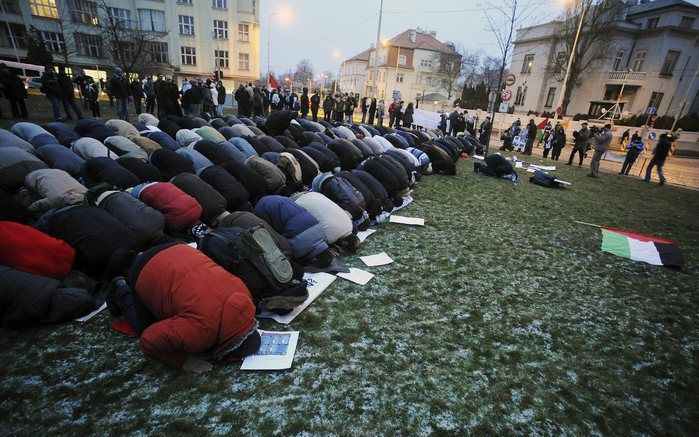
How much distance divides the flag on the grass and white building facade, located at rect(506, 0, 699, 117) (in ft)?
106

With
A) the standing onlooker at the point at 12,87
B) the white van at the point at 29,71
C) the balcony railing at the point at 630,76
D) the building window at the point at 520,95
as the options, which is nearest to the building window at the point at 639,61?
the balcony railing at the point at 630,76

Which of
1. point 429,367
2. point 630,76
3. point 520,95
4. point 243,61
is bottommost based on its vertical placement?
point 429,367

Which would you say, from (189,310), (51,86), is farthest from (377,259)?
(51,86)

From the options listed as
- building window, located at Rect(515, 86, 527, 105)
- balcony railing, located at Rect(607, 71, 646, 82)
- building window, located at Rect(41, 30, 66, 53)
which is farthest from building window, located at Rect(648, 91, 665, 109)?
building window, located at Rect(41, 30, 66, 53)

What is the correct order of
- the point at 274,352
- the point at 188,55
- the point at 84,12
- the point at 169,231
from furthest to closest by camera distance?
the point at 188,55
the point at 84,12
the point at 169,231
the point at 274,352

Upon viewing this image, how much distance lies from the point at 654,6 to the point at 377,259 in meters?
53.4

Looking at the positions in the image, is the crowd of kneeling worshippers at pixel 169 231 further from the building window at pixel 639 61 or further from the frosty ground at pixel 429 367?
the building window at pixel 639 61

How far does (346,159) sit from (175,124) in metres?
4.45

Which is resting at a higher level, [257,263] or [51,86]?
[51,86]

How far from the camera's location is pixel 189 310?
2.36 m

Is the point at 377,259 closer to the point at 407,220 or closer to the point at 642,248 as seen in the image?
the point at 407,220

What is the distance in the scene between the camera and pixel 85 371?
2520 mm

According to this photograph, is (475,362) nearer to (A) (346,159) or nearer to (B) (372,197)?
(B) (372,197)

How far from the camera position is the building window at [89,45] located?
3631 cm
